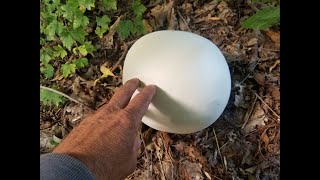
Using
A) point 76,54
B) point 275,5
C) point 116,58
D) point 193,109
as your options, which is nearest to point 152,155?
point 193,109

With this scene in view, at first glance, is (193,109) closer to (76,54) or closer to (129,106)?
(129,106)

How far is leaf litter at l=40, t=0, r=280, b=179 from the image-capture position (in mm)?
2441

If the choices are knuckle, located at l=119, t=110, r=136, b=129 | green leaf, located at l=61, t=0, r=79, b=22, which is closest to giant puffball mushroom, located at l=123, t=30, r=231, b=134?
knuckle, located at l=119, t=110, r=136, b=129

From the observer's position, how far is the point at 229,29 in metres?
2.68

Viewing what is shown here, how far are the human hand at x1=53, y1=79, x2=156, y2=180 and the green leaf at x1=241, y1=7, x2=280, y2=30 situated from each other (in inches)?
28.4

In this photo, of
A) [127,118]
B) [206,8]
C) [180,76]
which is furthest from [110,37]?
[127,118]

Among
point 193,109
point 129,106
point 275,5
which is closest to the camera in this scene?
point 129,106

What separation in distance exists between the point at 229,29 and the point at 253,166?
1.01 meters

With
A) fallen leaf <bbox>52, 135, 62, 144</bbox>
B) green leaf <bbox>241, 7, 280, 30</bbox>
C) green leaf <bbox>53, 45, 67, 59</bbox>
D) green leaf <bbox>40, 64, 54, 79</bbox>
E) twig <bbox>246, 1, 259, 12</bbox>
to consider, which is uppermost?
green leaf <bbox>241, 7, 280, 30</bbox>

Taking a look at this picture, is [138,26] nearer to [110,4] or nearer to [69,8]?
[110,4]

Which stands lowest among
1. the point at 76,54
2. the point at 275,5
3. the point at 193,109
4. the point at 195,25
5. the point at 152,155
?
the point at 152,155

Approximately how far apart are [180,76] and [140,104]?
28 centimetres

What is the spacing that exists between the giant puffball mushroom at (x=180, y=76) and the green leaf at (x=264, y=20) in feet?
0.87

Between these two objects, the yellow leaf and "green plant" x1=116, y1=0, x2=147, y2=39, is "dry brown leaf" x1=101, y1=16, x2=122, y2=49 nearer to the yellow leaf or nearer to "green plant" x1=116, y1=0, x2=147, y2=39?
"green plant" x1=116, y1=0, x2=147, y2=39
